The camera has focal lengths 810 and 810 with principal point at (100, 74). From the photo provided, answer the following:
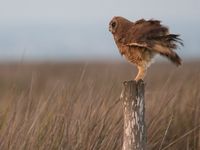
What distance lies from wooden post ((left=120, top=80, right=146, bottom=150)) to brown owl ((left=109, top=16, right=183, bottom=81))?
0.22 meters

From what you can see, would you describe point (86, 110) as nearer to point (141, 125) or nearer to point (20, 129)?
point (20, 129)

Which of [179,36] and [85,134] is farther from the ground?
[179,36]

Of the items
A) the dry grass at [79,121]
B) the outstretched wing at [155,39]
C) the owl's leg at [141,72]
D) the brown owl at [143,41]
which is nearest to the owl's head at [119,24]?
the brown owl at [143,41]

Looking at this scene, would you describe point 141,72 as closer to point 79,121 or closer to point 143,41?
point 143,41

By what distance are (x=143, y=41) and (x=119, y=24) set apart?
0.37 m

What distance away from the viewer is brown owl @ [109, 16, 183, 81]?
5828 mm

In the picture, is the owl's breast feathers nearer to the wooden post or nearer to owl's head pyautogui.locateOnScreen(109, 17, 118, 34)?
owl's head pyautogui.locateOnScreen(109, 17, 118, 34)

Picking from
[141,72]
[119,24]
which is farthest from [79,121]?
[119,24]

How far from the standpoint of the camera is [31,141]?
255 inches

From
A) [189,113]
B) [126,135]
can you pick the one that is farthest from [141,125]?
[189,113]

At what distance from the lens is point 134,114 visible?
225 inches

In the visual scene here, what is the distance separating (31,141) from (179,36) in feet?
4.89

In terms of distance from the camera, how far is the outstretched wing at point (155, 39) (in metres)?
5.81

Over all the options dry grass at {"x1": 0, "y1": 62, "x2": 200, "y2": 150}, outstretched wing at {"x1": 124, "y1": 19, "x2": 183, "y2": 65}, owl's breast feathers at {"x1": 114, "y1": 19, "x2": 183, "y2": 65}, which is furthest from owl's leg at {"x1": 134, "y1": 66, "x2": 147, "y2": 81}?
dry grass at {"x1": 0, "y1": 62, "x2": 200, "y2": 150}
